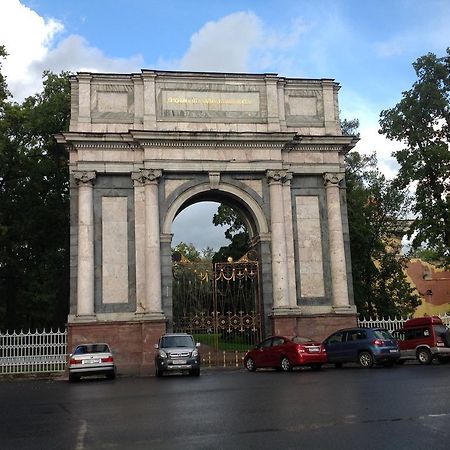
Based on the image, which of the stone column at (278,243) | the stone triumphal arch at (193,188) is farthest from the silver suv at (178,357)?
the stone column at (278,243)

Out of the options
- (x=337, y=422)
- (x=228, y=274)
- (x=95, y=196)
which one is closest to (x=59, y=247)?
(x=95, y=196)

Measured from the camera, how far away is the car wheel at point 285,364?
22.4 meters

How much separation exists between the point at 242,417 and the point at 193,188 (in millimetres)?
18670

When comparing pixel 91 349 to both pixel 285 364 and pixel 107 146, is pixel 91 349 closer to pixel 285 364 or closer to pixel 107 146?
pixel 285 364

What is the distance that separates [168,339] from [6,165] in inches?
670

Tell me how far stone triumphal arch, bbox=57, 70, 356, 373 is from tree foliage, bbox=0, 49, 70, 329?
8.54 meters

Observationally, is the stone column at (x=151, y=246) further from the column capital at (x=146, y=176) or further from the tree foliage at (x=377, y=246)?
the tree foliage at (x=377, y=246)

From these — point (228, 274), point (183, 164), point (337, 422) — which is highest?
point (183, 164)

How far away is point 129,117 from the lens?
28328mm

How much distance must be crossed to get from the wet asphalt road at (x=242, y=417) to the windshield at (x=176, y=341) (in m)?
6.43

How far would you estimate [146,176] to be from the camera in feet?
90.0

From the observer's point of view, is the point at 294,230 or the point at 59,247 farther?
the point at 59,247

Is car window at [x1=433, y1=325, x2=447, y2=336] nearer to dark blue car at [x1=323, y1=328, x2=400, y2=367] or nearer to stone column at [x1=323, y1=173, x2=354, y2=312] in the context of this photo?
dark blue car at [x1=323, y1=328, x2=400, y2=367]

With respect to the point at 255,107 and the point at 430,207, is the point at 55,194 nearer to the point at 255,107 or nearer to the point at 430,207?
the point at 255,107
